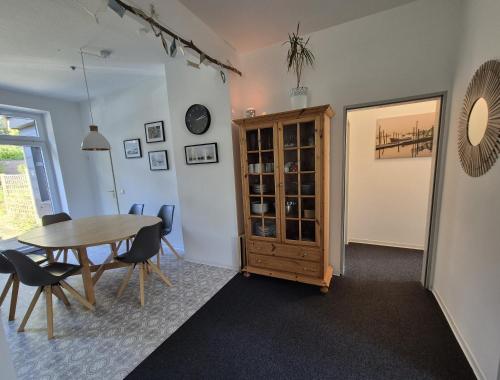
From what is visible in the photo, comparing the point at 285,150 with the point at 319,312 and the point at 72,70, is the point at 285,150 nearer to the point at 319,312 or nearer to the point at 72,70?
the point at 319,312

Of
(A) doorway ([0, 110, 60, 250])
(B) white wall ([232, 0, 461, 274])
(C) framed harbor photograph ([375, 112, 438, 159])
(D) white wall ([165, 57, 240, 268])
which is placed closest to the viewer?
(B) white wall ([232, 0, 461, 274])

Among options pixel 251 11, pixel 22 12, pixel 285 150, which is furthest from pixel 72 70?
pixel 285 150

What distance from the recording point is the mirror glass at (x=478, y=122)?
143 centimetres

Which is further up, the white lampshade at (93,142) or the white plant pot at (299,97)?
the white plant pot at (299,97)

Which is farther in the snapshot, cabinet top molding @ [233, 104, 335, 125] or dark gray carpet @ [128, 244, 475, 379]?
cabinet top molding @ [233, 104, 335, 125]

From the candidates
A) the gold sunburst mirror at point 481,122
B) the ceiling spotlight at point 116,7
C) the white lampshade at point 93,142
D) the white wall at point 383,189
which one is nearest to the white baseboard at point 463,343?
the gold sunburst mirror at point 481,122

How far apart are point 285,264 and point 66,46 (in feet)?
11.2

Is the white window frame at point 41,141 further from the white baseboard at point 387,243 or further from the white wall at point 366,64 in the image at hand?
the white baseboard at point 387,243

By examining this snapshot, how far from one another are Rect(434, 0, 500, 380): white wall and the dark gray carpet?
0.20 metres

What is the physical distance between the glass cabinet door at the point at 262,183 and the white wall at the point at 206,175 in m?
0.27

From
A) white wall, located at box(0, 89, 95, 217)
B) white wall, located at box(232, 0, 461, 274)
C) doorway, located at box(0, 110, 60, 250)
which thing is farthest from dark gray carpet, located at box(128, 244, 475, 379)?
doorway, located at box(0, 110, 60, 250)

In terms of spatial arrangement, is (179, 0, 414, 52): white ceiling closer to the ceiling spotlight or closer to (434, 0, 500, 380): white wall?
the ceiling spotlight

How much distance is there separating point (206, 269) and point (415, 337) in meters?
2.29

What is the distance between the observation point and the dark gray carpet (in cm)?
148
